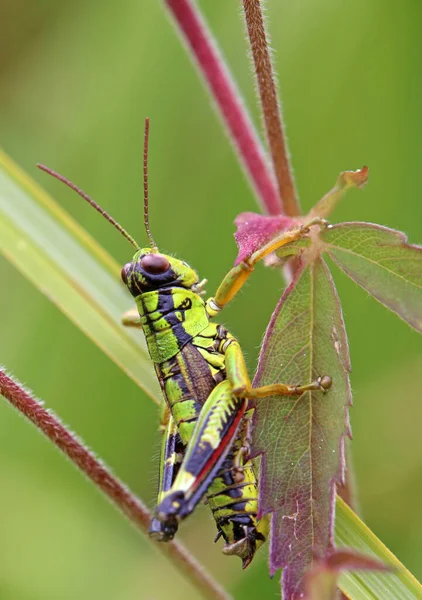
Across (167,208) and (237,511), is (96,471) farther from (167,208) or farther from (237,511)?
(167,208)

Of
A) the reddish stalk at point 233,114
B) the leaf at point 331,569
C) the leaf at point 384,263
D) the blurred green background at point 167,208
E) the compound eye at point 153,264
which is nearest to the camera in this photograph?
the leaf at point 331,569

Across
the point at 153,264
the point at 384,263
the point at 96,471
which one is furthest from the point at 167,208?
the point at 384,263

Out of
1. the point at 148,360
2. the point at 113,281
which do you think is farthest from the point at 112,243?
the point at 148,360

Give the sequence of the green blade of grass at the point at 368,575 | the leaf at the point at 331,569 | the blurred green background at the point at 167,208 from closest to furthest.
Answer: the leaf at the point at 331,569 → the green blade of grass at the point at 368,575 → the blurred green background at the point at 167,208

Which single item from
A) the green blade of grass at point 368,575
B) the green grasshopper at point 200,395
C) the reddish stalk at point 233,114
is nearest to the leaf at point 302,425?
the green grasshopper at point 200,395

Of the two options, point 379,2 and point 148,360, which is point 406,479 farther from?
point 379,2

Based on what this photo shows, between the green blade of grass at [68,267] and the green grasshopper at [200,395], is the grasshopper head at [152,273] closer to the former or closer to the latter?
the green grasshopper at [200,395]

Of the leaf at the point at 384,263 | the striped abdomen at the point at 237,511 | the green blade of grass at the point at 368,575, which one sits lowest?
the green blade of grass at the point at 368,575
